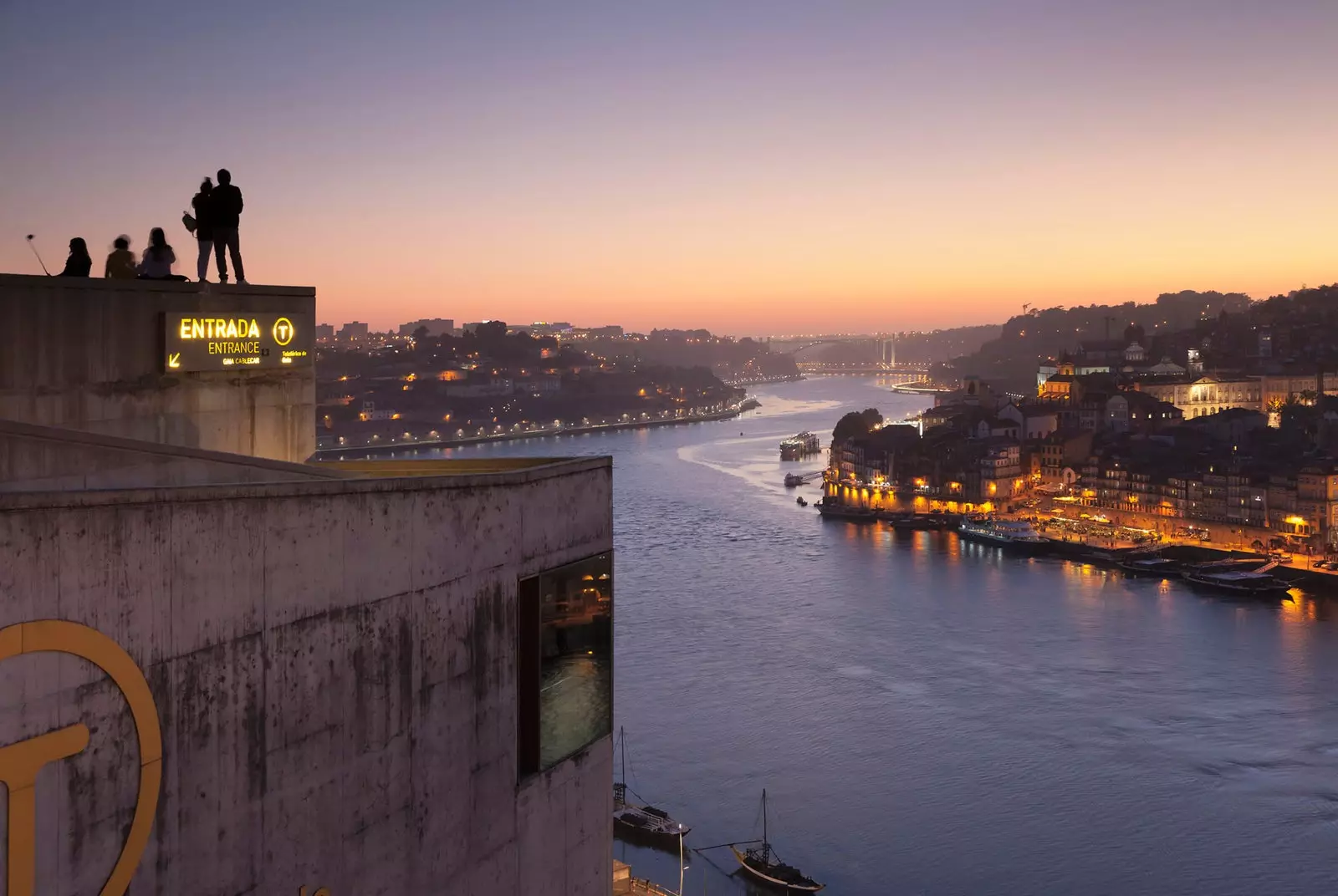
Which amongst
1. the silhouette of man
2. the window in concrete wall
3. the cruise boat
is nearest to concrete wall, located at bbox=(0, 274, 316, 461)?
the silhouette of man

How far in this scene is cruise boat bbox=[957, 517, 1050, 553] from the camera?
23.4m

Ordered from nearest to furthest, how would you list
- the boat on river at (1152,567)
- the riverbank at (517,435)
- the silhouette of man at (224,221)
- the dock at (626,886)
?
the silhouette of man at (224,221) → the dock at (626,886) → the boat on river at (1152,567) → the riverbank at (517,435)

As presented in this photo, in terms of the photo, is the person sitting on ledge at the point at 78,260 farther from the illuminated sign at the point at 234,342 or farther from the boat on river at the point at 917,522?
the boat on river at the point at 917,522

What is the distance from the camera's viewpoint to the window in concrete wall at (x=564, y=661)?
8.85 feet

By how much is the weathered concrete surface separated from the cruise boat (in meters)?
22.0

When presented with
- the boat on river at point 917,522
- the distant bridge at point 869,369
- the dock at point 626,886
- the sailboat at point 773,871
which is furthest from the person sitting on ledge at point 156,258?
the distant bridge at point 869,369

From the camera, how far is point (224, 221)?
3.07 meters

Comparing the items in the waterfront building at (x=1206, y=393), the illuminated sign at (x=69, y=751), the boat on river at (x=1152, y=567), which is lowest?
the boat on river at (x=1152, y=567)

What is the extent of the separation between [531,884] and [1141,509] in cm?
2390

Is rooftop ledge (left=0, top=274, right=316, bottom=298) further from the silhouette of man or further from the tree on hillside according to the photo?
the tree on hillside

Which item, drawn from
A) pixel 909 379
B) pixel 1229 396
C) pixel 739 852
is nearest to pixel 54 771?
pixel 739 852

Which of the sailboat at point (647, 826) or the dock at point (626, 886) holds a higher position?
the dock at point (626, 886)

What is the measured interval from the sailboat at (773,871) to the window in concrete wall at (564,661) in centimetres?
604

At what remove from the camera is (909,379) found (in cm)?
8488
